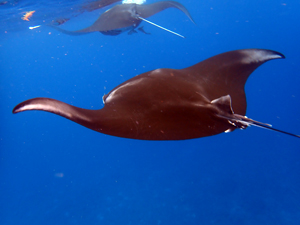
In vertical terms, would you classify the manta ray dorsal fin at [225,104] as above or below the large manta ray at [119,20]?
below

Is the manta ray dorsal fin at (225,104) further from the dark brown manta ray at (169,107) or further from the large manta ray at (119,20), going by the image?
the large manta ray at (119,20)

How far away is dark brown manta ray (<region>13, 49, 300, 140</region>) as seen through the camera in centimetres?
223

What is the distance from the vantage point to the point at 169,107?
8.49 feet

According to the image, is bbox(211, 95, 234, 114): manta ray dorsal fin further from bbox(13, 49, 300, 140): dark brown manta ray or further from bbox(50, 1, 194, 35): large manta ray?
bbox(50, 1, 194, 35): large manta ray

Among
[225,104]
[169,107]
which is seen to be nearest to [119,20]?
[169,107]

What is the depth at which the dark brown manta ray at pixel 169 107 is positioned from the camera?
223 centimetres

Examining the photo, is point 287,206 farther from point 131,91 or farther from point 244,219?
point 131,91

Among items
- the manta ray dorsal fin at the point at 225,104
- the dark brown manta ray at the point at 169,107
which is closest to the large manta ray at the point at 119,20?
the dark brown manta ray at the point at 169,107

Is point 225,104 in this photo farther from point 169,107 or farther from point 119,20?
point 119,20

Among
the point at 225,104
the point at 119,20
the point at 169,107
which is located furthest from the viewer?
the point at 119,20

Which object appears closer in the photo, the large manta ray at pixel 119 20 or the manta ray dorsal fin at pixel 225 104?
the manta ray dorsal fin at pixel 225 104

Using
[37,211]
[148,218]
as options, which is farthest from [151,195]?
[37,211]

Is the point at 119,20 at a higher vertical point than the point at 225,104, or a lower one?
higher

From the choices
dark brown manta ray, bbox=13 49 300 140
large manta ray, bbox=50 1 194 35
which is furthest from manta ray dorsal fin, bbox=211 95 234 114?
large manta ray, bbox=50 1 194 35
